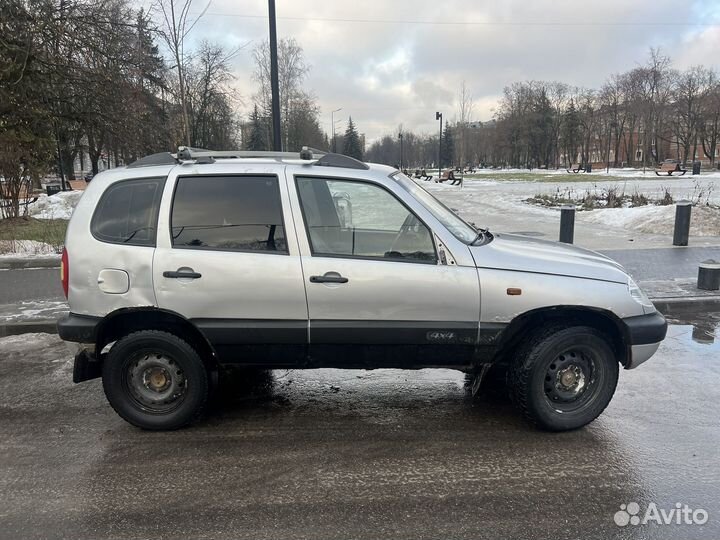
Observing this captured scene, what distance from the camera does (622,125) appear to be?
80.7 m

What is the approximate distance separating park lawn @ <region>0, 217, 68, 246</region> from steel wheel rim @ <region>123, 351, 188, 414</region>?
8.59m

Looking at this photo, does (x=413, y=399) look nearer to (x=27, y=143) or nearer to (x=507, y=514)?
(x=507, y=514)

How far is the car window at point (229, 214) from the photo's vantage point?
3650 mm

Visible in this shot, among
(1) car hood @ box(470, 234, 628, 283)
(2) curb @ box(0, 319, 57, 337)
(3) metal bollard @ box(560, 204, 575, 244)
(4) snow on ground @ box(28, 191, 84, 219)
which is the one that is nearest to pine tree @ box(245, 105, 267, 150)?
(4) snow on ground @ box(28, 191, 84, 219)

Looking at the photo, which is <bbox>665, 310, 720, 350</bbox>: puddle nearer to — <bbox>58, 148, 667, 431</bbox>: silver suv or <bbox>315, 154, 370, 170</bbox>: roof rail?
<bbox>58, 148, 667, 431</bbox>: silver suv

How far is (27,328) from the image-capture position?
643 centimetres

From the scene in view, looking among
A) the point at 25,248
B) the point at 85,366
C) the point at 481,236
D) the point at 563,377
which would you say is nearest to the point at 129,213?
the point at 85,366

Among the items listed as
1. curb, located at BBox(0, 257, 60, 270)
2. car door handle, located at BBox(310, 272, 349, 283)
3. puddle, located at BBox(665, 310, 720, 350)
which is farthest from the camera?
curb, located at BBox(0, 257, 60, 270)

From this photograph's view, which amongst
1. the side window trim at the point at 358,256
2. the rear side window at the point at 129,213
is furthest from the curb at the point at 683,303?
the rear side window at the point at 129,213

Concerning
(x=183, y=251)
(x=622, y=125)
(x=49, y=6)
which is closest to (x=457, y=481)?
(x=183, y=251)

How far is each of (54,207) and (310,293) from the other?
1853cm

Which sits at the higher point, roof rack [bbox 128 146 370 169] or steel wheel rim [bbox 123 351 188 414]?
roof rack [bbox 128 146 370 169]

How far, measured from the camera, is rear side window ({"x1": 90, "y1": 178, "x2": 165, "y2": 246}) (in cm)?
368

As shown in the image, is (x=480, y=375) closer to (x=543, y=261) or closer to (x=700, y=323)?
(x=543, y=261)
